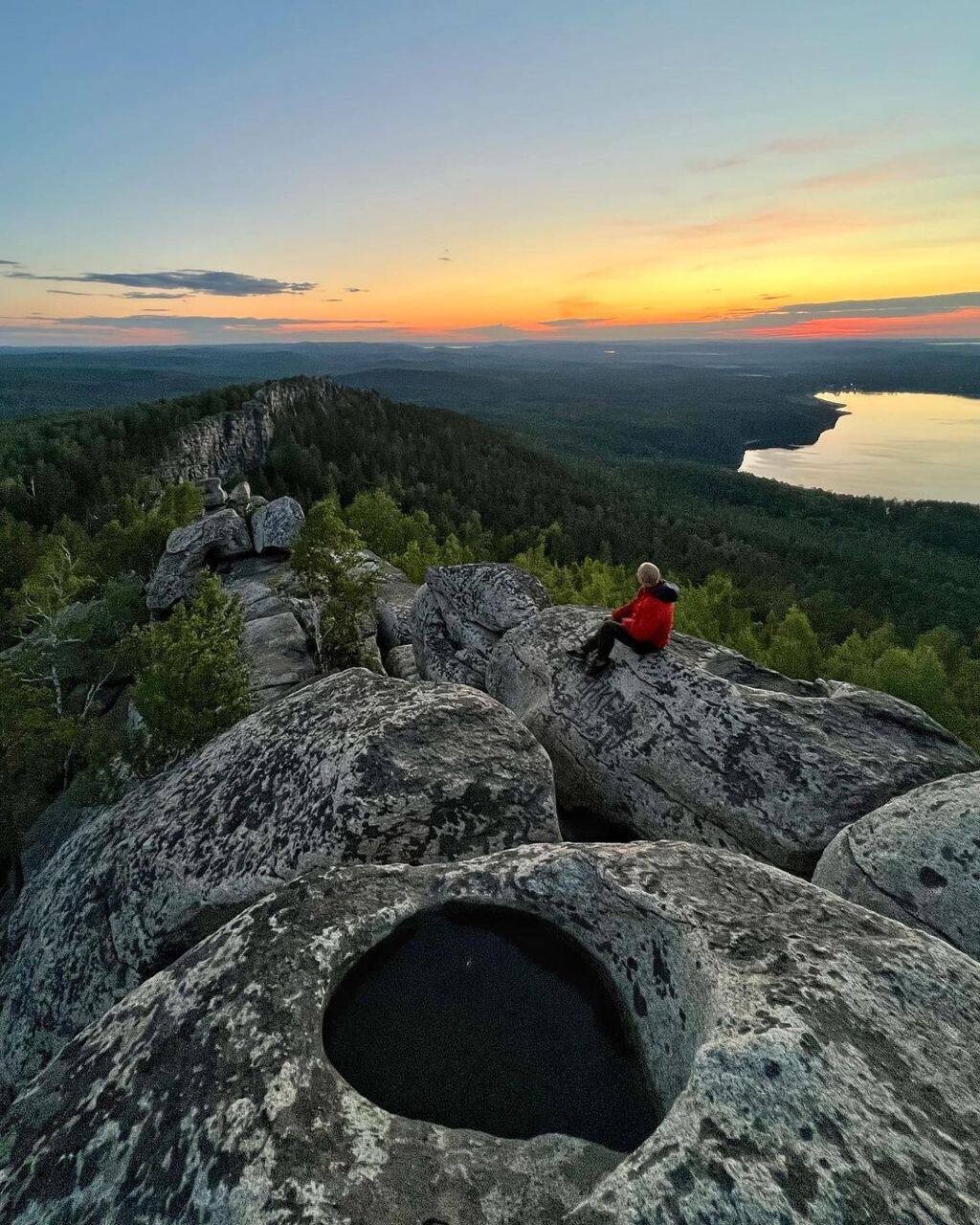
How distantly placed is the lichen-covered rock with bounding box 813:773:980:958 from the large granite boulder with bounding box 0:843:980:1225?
2742 millimetres

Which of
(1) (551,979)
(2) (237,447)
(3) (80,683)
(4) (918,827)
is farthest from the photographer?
(2) (237,447)

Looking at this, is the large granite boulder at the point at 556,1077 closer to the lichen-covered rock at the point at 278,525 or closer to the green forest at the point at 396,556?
the green forest at the point at 396,556

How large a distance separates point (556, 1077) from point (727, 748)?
8165mm

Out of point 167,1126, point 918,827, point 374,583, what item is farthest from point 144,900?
point 374,583

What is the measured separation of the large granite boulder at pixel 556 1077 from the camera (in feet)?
16.0

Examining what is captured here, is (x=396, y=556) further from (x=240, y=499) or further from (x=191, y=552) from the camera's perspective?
(x=191, y=552)

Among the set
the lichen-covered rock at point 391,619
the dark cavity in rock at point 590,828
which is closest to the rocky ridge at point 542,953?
the dark cavity in rock at point 590,828

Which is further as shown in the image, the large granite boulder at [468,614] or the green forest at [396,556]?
the green forest at [396,556]

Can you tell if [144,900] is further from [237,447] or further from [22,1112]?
[237,447]

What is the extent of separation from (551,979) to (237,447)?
128156mm

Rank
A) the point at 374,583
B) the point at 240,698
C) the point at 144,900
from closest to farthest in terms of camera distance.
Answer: the point at 144,900 < the point at 240,698 < the point at 374,583

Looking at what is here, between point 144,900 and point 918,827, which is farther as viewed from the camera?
point 144,900

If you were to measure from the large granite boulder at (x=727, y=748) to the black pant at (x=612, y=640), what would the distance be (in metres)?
0.28

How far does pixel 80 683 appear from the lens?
36.1m
